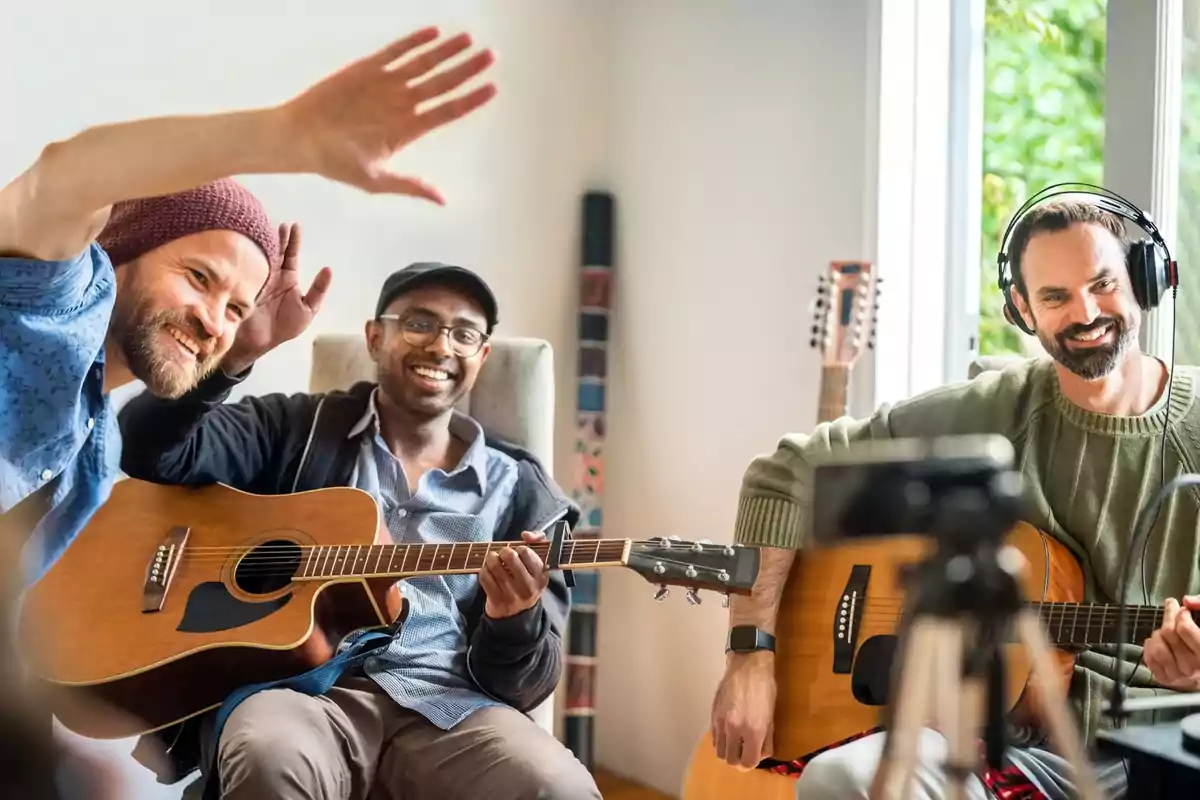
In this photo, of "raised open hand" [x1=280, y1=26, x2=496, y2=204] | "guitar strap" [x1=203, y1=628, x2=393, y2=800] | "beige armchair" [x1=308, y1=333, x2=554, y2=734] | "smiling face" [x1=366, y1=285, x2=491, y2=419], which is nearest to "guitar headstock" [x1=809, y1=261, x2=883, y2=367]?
"beige armchair" [x1=308, y1=333, x2=554, y2=734]

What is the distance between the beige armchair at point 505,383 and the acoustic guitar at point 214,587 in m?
0.23

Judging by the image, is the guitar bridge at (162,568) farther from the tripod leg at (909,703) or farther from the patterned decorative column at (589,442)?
the tripod leg at (909,703)

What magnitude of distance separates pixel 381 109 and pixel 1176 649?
109cm

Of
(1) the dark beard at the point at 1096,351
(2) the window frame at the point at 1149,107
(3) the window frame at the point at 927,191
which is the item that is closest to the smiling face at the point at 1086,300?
(1) the dark beard at the point at 1096,351

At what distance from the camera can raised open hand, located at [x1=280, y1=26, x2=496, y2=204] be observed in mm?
1204

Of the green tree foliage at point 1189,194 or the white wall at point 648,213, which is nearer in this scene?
the green tree foliage at point 1189,194

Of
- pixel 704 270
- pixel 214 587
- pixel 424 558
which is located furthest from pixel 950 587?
pixel 704 270

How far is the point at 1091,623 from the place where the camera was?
1.25 metres

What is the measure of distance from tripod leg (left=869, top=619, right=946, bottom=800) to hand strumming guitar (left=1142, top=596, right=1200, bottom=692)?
66 cm

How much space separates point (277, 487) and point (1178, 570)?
3.86 ft

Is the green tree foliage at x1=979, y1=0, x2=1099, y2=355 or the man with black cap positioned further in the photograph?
the green tree foliage at x1=979, y1=0, x2=1099, y2=355

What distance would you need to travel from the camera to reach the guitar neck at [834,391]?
1677mm

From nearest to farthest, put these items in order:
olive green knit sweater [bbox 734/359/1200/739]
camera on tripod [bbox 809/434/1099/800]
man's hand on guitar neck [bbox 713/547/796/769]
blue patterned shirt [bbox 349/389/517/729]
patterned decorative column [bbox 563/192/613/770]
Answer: camera on tripod [bbox 809/434/1099/800]
olive green knit sweater [bbox 734/359/1200/739]
man's hand on guitar neck [bbox 713/547/796/769]
blue patterned shirt [bbox 349/389/517/729]
patterned decorative column [bbox 563/192/613/770]

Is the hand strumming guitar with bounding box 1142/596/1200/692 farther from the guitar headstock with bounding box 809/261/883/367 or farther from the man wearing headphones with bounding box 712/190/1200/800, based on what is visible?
the guitar headstock with bounding box 809/261/883/367
